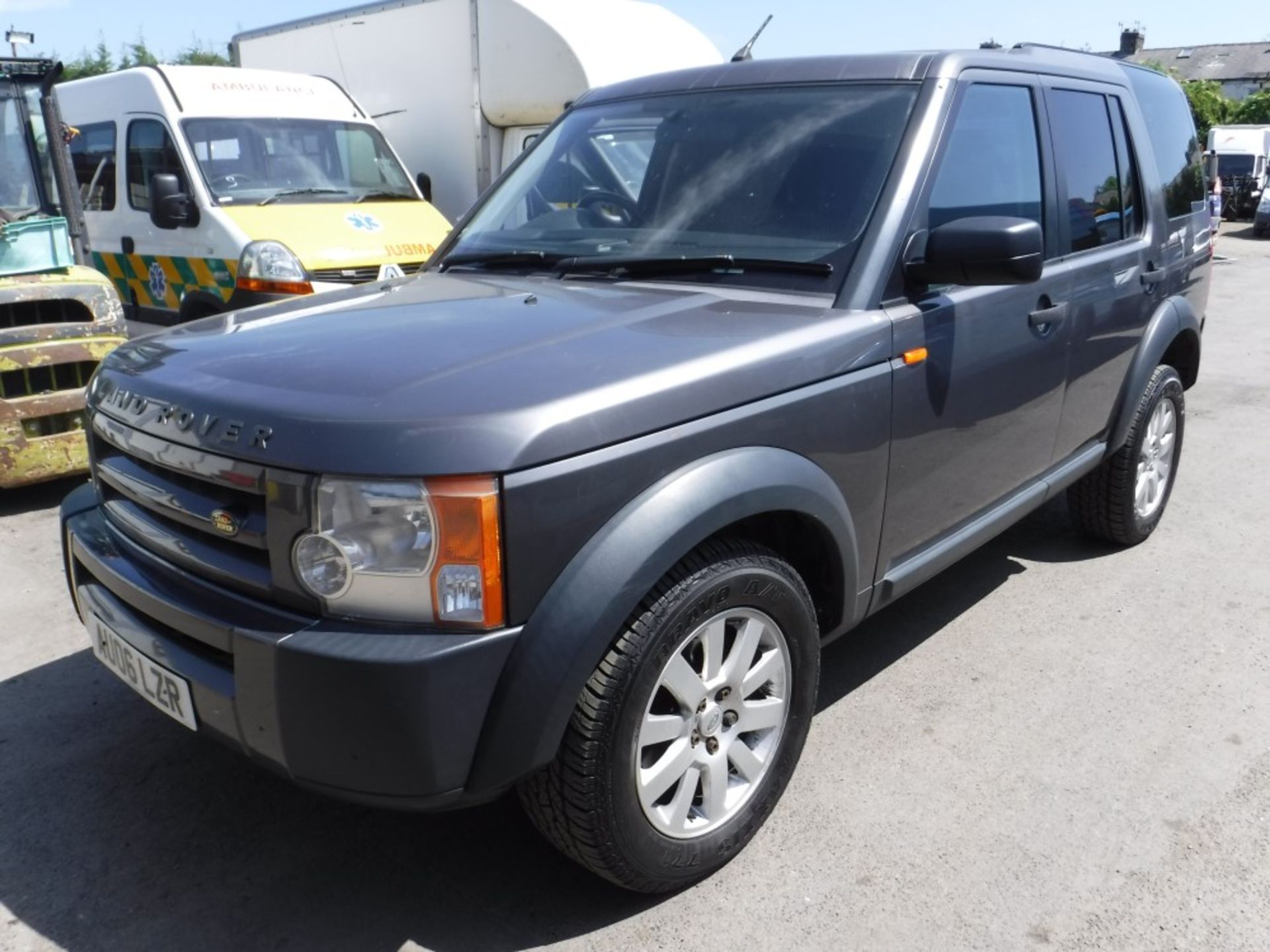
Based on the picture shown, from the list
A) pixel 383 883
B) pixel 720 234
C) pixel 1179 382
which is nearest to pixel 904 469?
pixel 720 234

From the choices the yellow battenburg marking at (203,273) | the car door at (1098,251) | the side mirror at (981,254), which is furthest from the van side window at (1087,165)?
the yellow battenburg marking at (203,273)

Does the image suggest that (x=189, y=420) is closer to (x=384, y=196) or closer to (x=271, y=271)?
(x=271, y=271)

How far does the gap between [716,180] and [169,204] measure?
4.76 metres

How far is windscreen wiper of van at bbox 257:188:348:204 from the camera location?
6960mm

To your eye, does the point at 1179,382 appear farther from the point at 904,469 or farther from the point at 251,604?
the point at 251,604

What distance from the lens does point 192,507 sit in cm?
223

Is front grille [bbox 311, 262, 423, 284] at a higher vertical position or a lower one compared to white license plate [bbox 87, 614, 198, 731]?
higher

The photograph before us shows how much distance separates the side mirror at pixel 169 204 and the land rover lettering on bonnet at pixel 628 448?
3.80m

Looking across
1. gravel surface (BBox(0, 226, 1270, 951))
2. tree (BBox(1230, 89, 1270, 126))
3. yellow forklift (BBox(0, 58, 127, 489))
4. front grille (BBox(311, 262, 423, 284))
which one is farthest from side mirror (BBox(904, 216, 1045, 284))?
tree (BBox(1230, 89, 1270, 126))

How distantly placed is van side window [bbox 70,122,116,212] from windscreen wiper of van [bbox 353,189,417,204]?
1857 millimetres

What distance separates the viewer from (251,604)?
2121 millimetres

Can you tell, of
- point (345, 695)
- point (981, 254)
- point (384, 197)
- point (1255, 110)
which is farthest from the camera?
point (1255, 110)

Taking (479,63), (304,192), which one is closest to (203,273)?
(304,192)

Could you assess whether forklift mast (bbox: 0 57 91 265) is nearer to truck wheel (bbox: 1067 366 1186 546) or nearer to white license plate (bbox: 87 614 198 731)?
white license plate (bbox: 87 614 198 731)
